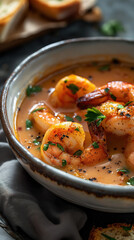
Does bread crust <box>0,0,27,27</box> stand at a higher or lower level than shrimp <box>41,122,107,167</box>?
higher

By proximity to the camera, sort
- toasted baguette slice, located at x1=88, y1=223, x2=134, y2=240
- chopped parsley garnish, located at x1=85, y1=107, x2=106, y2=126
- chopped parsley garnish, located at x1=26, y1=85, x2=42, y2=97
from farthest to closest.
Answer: chopped parsley garnish, located at x1=26, y1=85, x2=42, y2=97, chopped parsley garnish, located at x1=85, y1=107, x2=106, y2=126, toasted baguette slice, located at x1=88, y1=223, x2=134, y2=240

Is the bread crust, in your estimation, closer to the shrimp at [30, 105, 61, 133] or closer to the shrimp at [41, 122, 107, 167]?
the shrimp at [30, 105, 61, 133]

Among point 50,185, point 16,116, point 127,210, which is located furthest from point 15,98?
point 127,210

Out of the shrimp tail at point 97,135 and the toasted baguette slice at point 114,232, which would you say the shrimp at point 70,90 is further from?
the toasted baguette slice at point 114,232

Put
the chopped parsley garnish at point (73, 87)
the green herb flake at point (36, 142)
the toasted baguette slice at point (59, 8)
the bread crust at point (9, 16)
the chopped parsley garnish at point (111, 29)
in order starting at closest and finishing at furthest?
the green herb flake at point (36, 142), the chopped parsley garnish at point (73, 87), the bread crust at point (9, 16), the toasted baguette slice at point (59, 8), the chopped parsley garnish at point (111, 29)

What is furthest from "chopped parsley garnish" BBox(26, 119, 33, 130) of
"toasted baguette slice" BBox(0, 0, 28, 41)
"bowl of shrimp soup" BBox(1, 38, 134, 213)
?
"toasted baguette slice" BBox(0, 0, 28, 41)

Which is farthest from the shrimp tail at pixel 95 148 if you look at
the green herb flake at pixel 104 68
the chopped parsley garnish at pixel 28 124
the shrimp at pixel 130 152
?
the green herb flake at pixel 104 68

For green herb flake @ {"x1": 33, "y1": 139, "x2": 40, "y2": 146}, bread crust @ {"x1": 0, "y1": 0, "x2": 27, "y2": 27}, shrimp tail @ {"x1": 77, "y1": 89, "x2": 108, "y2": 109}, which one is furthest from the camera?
bread crust @ {"x1": 0, "y1": 0, "x2": 27, "y2": 27}

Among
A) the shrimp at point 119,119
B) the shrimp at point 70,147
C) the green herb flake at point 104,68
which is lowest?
the shrimp at point 70,147
